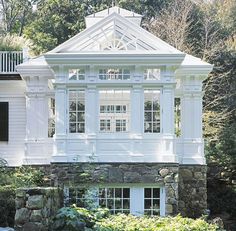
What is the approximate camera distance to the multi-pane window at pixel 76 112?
1689cm

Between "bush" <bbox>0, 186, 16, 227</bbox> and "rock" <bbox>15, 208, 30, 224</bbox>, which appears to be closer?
"rock" <bbox>15, 208, 30, 224</bbox>

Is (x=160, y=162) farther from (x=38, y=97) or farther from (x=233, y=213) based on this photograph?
(x=233, y=213)

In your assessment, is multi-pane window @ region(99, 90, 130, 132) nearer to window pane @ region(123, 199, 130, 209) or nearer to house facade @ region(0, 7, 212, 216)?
house facade @ region(0, 7, 212, 216)

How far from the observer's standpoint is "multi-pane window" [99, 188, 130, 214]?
16.5 metres

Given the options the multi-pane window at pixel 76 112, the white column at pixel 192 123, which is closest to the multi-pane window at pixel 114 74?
the multi-pane window at pixel 76 112

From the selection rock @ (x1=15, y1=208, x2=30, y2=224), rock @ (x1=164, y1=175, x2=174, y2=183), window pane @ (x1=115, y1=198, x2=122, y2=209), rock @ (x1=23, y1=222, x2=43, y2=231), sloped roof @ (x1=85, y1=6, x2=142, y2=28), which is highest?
sloped roof @ (x1=85, y1=6, x2=142, y2=28)

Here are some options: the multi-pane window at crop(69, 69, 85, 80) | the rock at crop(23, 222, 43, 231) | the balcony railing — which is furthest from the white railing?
the rock at crop(23, 222, 43, 231)

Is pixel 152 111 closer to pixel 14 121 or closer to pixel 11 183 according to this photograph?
pixel 11 183

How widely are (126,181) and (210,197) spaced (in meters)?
7.93

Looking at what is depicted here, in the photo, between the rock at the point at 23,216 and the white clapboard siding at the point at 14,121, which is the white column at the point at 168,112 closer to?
the white clapboard siding at the point at 14,121

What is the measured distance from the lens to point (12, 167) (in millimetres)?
18922

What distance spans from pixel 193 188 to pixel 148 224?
4.69 m

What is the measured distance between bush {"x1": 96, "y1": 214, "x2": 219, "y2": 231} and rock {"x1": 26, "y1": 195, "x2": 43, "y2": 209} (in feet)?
5.56

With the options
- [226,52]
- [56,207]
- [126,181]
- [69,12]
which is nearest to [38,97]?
[126,181]
